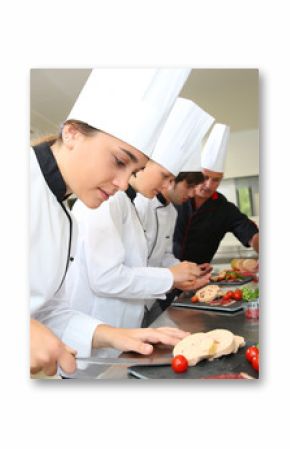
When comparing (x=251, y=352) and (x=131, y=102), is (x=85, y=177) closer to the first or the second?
(x=131, y=102)

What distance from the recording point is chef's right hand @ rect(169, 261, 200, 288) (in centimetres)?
155

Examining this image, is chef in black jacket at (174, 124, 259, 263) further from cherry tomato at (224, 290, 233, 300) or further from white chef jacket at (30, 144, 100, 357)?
white chef jacket at (30, 144, 100, 357)

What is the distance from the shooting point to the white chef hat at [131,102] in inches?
57.6

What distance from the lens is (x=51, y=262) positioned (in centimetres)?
151

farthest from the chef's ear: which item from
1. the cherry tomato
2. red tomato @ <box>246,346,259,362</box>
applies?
red tomato @ <box>246,346,259,362</box>

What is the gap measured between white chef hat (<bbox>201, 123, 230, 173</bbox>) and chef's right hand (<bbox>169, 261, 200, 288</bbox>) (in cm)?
26

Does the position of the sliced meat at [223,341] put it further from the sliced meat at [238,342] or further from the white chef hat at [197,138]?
the white chef hat at [197,138]

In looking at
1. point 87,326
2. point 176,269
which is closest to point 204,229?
point 176,269

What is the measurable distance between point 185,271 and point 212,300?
0.42ft

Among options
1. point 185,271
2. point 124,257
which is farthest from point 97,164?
point 185,271

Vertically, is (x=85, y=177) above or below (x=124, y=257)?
above

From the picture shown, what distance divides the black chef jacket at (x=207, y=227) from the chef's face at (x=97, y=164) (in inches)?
7.0

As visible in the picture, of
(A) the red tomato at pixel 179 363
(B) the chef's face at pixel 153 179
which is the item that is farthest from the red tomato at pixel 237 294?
(B) the chef's face at pixel 153 179

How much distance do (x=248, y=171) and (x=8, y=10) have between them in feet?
2.54
